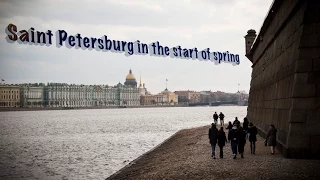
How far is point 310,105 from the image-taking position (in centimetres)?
1410

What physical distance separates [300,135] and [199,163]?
146 inches

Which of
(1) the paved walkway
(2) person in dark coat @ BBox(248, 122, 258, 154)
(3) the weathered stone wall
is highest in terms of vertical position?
(3) the weathered stone wall

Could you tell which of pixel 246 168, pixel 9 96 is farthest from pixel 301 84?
pixel 9 96

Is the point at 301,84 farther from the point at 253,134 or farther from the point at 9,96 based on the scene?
the point at 9,96

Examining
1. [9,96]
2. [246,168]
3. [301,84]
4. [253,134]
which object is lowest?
[246,168]

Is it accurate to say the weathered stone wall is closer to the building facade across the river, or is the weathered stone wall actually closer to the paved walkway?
the paved walkway

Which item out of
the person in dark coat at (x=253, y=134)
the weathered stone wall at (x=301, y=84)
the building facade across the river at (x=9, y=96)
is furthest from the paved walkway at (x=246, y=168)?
the building facade across the river at (x=9, y=96)

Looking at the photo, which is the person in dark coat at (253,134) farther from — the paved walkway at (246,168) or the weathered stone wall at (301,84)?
the weathered stone wall at (301,84)

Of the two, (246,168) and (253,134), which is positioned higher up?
(253,134)

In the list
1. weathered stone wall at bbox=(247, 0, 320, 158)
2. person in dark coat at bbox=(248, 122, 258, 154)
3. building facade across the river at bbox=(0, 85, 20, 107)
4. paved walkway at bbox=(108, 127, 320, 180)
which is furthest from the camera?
building facade across the river at bbox=(0, 85, 20, 107)

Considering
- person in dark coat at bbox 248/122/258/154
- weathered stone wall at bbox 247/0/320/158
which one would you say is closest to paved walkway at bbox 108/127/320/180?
person in dark coat at bbox 248/122/258/154

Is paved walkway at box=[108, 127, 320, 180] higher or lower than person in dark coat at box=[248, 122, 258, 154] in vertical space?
lower

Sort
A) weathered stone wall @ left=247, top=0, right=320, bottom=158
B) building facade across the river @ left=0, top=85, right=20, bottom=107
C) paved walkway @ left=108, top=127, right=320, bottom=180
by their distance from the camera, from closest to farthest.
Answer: paved walkway @ left=108, top=127, right=320, bottom=180, weathered stone wall @ left=247, top=0, right=320, bottom=158, building facade across the river @ left=0, top=85, right=20, bottom=107

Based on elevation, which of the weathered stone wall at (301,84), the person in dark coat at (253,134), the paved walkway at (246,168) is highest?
the weathered stone wall at (301,84)
